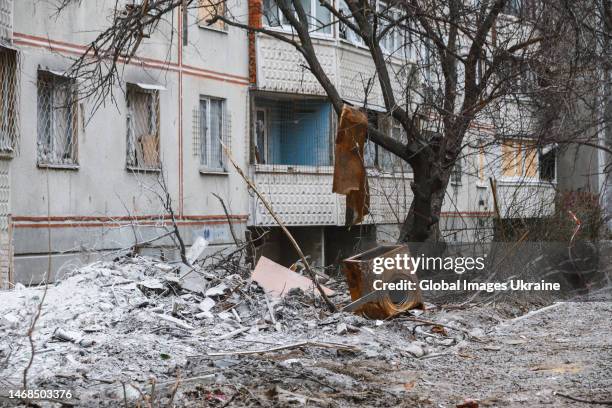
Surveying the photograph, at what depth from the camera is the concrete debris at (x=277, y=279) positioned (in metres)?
12.1

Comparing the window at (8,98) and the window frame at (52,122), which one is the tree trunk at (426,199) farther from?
the window at (8,98)

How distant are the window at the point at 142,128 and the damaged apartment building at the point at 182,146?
3 centimetres

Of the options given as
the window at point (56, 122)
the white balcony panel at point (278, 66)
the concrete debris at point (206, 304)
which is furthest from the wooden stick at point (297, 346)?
the white balcony panel at point (278, 66)

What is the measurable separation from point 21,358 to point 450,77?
8.64 m

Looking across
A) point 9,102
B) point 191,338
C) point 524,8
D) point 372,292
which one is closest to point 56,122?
point 9,102

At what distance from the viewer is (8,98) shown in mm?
15664

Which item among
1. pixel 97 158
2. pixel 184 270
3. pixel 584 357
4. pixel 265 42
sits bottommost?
pixel 584 357

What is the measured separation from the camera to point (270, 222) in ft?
69.4

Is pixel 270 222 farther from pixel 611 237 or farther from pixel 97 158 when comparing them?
pixel 611 237

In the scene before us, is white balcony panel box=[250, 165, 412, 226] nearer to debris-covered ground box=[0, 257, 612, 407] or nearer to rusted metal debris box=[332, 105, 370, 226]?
rusted metal debris box=[332, 105, 370, 226]

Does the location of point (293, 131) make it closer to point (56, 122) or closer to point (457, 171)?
point (56, 122)

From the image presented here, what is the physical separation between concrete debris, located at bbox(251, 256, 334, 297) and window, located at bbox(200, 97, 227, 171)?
315 inches

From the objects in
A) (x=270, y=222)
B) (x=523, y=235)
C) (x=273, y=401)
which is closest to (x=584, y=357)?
(x=273, y=401)

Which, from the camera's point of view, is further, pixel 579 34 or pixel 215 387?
pixel 579 34
